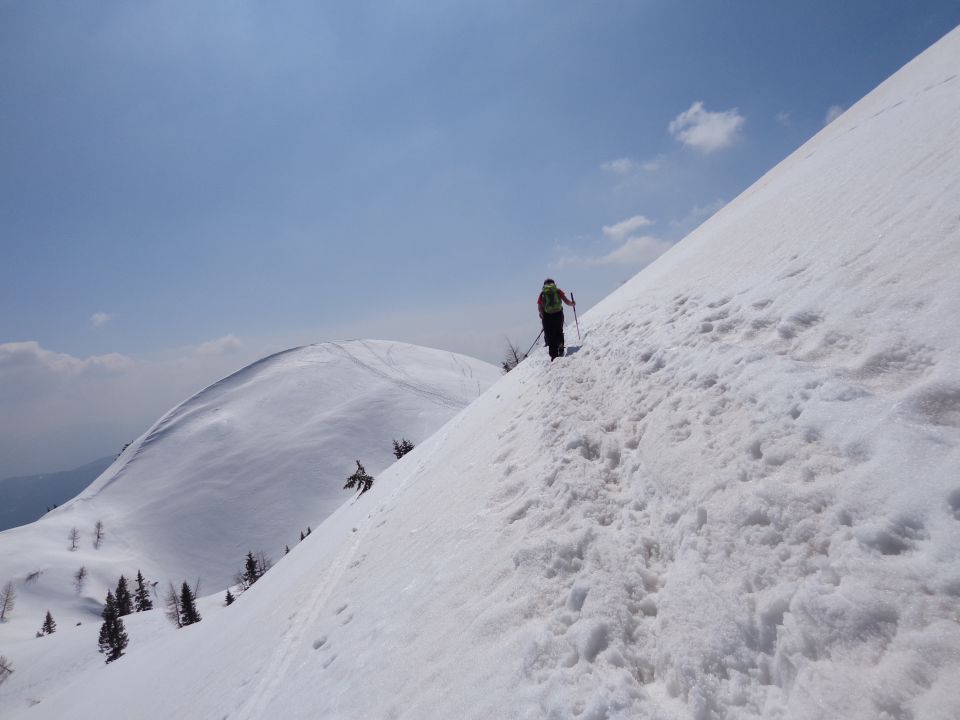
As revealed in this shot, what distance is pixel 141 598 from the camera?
78625 mm

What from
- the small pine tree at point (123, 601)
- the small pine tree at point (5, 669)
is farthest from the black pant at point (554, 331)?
the small pine tree at point (123, 601)

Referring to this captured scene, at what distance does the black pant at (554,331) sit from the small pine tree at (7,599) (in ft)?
378

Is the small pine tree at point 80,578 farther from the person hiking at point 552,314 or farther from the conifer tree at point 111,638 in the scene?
the person hiking at point 552,314

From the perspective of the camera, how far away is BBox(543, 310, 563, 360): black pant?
1340 cm

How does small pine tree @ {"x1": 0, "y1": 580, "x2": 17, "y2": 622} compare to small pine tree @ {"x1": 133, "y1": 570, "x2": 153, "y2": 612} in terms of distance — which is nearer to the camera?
small pine tree @ {"x1": 0, "y1": 580, "x2": 17, "y2": 622}

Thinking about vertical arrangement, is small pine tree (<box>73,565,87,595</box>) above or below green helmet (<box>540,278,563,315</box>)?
above

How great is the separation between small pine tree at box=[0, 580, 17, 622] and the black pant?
4533 inches

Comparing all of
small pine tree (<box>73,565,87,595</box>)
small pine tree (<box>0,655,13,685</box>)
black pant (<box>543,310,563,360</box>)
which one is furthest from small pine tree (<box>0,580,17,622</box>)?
black pant (<box>543,310,563,360</box>)

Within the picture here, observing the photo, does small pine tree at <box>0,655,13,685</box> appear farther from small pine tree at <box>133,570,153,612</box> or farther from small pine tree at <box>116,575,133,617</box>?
small pine tree at <box>133,570,153,612</box>

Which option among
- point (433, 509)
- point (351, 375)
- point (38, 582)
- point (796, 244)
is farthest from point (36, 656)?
point (351, 375)

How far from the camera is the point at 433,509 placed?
8.73 m

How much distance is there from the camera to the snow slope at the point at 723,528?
268cm

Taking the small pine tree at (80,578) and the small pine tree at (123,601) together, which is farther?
the small pine tree at (80,578)

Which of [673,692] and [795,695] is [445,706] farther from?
[795,695]
